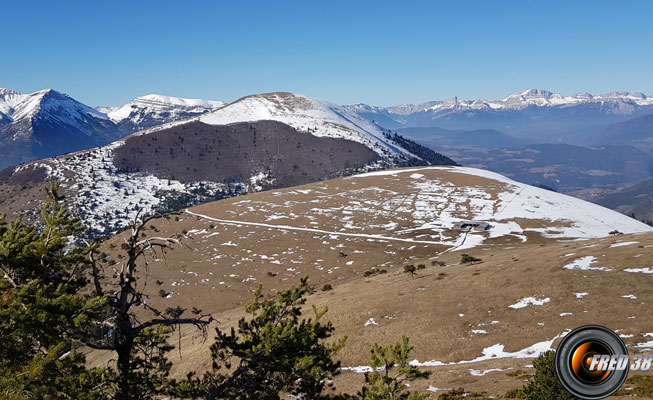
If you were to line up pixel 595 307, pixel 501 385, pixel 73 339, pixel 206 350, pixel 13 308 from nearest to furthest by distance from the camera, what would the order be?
pixel 13 308 → pixel 73 339 → pixel 501 385 → pixel 595 307 → pixel 206 350

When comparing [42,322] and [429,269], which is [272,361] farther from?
[429,269]

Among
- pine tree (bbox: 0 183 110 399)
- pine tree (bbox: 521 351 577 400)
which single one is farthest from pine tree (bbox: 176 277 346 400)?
pine tree (bbox: 521 351 577 400)

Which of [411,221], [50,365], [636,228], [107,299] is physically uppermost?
[107,299]

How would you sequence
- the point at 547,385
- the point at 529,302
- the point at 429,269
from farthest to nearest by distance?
the point at 429,269 → the point at 529,302 → the point at 547,385

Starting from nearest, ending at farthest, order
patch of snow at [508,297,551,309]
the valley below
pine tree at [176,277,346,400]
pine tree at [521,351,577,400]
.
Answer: pine tree at [521,351,577,400] < pine tree at [176,277,346,400] < the valley below < patch of snow at [508,297,551,309]

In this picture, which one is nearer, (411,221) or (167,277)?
(167,277)

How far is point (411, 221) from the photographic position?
103m

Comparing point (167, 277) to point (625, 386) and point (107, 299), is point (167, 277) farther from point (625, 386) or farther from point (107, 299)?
point (625, 386)

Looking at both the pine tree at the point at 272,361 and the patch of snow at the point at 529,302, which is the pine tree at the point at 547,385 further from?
the patch of snow at the point at 529,302

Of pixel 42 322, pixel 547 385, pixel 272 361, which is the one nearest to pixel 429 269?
pixel 547 385

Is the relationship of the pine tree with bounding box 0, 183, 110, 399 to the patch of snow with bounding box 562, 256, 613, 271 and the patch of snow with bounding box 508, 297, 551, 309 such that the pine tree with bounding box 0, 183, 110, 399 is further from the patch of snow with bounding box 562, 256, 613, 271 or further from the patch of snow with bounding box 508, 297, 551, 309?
the patch of snow with bounding box 562, 256, 613, 271

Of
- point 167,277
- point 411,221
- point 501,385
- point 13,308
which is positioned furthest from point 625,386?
point 411,221

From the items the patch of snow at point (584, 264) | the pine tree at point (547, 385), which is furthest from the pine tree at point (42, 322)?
the patch of snow at point (584, 264)

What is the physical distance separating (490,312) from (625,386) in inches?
714
